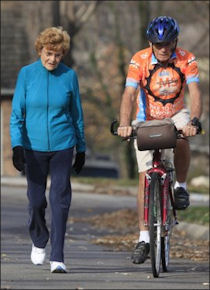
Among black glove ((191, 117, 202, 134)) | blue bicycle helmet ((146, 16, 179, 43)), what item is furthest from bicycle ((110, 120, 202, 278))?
blue bicycle helmet ((146, 16, 179, 43))

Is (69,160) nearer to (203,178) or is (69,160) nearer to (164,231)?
(164,231)

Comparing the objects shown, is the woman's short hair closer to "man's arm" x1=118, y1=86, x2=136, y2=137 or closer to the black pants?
"man's arm" x1=118, y1=86, x2=136, y2=137

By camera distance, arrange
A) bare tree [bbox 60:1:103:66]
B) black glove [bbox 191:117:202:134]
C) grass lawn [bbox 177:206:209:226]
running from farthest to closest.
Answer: bare tree [bbox 60:1:103:66]
grass lawn [bbox 177:206:209:226]
black glove [bbox 191:117:202:134]

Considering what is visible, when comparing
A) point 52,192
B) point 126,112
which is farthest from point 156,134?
point 52,192

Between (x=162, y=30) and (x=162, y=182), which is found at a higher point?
(x=162, y=30)

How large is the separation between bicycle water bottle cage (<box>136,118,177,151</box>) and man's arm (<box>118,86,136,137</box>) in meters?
0.11

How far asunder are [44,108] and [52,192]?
0.85 meters

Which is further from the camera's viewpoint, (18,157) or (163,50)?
(18,157)

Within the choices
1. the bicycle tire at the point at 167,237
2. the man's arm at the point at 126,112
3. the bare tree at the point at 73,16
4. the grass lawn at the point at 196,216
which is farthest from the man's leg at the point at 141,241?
the bare tree at the point at 73,16

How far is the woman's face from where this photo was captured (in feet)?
31.5

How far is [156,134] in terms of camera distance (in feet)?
30.4

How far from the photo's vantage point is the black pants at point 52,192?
9844 mm

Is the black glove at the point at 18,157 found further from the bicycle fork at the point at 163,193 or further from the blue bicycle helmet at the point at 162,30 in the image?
the blue bicycle helmet at the point at 162,30

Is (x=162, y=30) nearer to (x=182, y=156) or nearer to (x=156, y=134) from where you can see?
(x=156, y=134)
